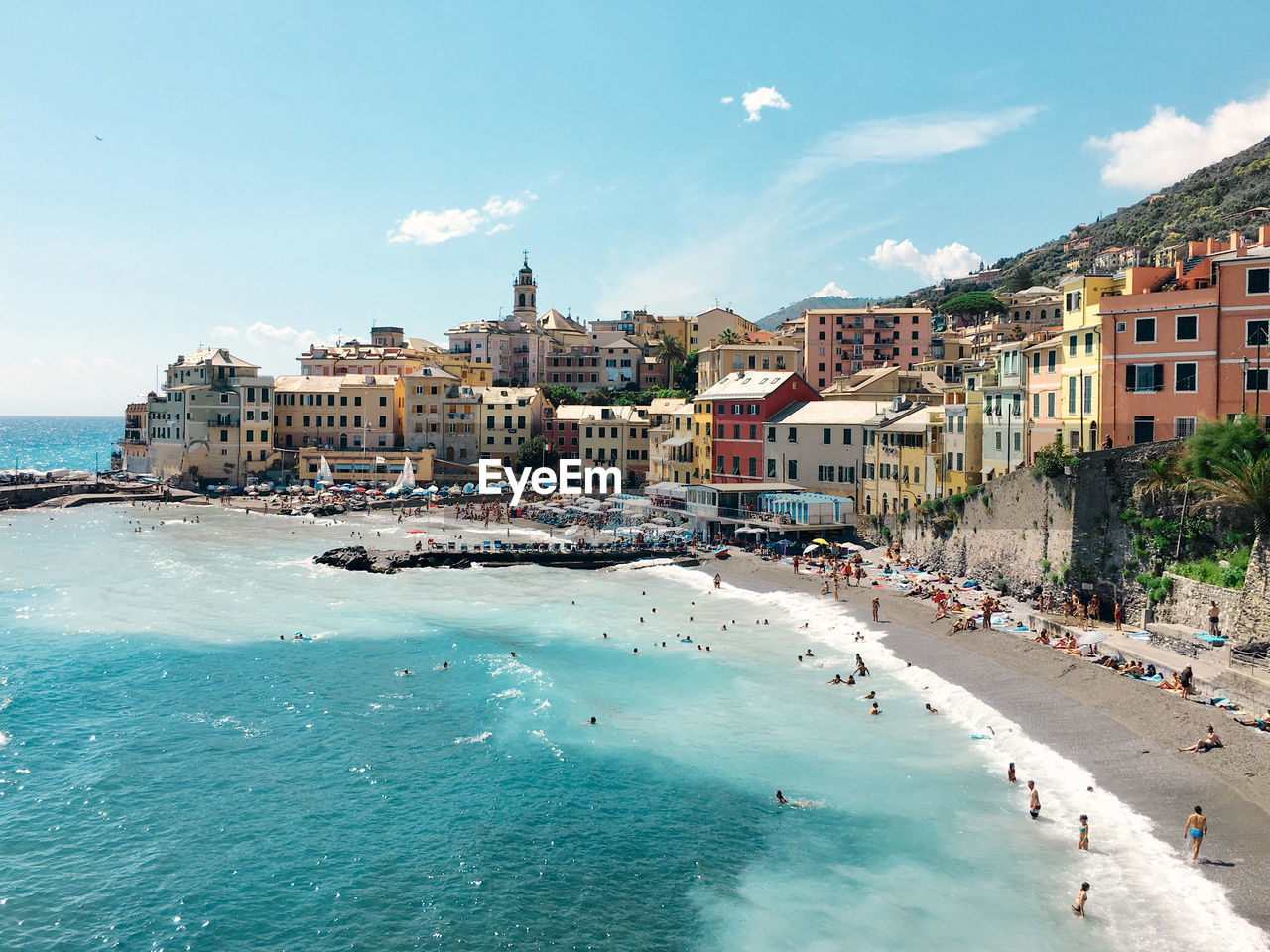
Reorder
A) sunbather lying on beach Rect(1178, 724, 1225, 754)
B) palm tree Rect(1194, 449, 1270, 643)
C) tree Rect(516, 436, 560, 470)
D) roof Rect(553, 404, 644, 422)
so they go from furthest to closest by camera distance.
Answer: tree Rect(516, 436, 560, 470), roof Rect(553, 404, 644, 422), palm tree Rect(1194, 449, 1270, 643), sunbather lying on beach Rect(1178, 724, 1225, 754)

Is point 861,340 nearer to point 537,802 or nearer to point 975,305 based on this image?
point 975,305

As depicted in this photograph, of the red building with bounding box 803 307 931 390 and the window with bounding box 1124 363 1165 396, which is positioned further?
the red building with bounding box 803 307 931 390

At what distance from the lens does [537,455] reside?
370 feet

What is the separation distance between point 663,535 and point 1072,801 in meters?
49.1

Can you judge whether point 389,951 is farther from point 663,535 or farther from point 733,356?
point 733,356

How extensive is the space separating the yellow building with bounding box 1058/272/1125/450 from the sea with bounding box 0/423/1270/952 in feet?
45.8

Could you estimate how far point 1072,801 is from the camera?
27.7m

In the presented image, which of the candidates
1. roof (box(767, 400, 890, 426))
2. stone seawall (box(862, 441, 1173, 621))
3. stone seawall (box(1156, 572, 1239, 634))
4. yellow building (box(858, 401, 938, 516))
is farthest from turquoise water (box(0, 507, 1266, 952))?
roof (box(767, 400, 890, 426))

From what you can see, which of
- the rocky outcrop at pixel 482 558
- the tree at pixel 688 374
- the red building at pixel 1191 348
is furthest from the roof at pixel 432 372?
the red building at pixel 1191 348

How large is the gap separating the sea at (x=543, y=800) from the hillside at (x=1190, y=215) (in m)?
85.5

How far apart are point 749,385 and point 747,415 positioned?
14.2ft

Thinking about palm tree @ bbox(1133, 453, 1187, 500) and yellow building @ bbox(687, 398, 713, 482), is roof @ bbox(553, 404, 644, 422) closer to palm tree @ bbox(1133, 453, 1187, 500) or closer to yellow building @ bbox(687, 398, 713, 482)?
yellow building @ bbox(687, 398, 713, 482)

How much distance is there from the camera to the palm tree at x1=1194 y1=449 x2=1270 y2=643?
32.0m

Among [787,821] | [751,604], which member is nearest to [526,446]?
[751,604]
